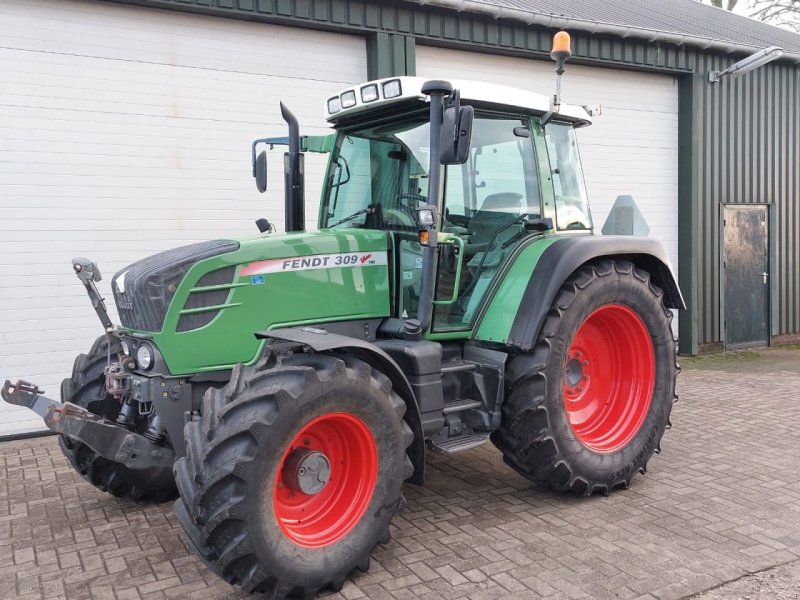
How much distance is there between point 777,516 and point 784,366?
216 inches

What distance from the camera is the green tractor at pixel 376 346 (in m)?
3.13

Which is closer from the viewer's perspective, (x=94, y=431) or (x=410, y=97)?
(x=94, y=431)

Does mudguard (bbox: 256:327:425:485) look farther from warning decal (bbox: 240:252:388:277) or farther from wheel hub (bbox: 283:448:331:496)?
wheel hub (bbox: 283:448:331:496)

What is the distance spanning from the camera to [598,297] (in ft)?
14.2

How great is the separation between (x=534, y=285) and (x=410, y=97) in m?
1.27

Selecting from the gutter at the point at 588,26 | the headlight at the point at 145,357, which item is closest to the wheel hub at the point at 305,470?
the headlight at the point at 145,357

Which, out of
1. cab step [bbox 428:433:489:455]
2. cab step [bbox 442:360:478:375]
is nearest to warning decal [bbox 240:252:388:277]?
cab step [bbox 442:360:478:375]

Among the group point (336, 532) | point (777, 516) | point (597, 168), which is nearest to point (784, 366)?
point (597, 168)

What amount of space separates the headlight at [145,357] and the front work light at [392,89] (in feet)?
6.10

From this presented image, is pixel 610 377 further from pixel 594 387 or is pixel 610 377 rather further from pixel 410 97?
pixel 410 97

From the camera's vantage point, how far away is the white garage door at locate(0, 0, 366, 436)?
6.07m

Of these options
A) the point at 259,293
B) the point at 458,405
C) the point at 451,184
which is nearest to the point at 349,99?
the point at 451,184

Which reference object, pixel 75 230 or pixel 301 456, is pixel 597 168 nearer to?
pixel 75 230

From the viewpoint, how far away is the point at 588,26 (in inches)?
335
